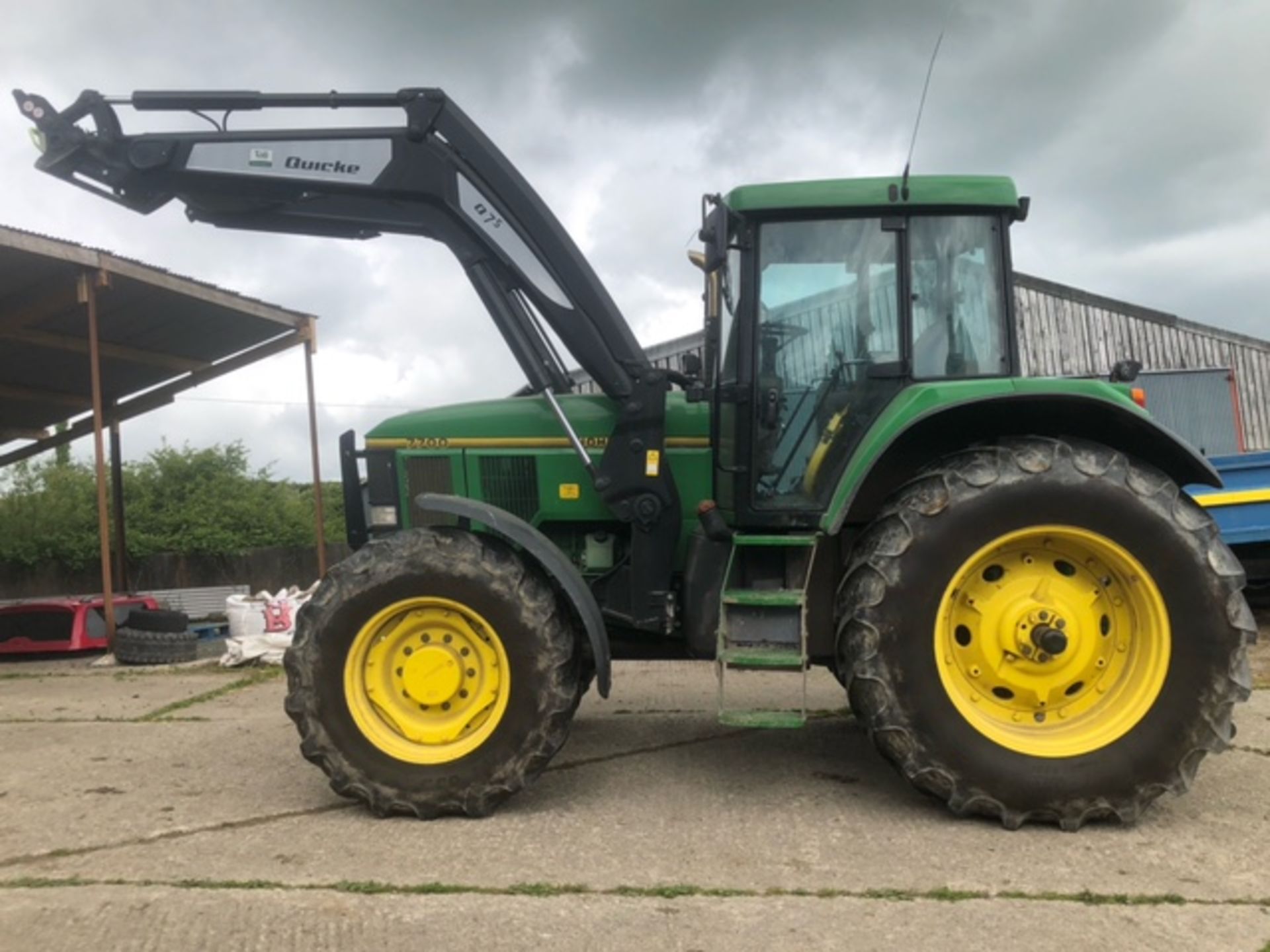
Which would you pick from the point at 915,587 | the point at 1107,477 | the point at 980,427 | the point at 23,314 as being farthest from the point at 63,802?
the point at 23,314

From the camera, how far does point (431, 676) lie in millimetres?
3822

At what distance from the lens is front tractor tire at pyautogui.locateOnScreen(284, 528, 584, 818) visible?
3.71 m

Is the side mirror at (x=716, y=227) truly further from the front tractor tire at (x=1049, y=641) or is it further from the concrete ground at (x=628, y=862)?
the concrete ground at (x=628, y=862)

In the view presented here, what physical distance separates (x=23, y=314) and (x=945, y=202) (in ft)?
28.8

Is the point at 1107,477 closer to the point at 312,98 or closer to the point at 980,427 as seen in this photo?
the point at 980,427

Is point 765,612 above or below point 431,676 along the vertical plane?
above

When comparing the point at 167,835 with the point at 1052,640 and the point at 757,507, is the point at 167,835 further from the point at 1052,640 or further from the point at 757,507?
the point at 1052,640

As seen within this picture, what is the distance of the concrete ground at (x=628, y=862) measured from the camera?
2.74m

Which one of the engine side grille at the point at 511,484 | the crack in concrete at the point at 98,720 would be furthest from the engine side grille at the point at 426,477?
the crack in concrete at the point at 98,720

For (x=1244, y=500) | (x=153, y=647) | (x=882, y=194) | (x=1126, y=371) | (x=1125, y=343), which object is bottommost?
(x=153, y=647)

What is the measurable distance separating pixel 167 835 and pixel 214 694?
362cm

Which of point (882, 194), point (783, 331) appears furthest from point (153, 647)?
point (882, 194)

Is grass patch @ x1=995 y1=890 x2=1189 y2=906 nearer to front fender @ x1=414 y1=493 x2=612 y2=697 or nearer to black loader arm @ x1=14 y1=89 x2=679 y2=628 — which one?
front fender @ x1=414 y1=493 x2=612 y2=697

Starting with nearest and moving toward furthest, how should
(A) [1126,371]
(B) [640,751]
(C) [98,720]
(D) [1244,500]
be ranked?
(A) [1126,371]
(B) [640,751]
(C) [98,720]
(D) [1244,500]
